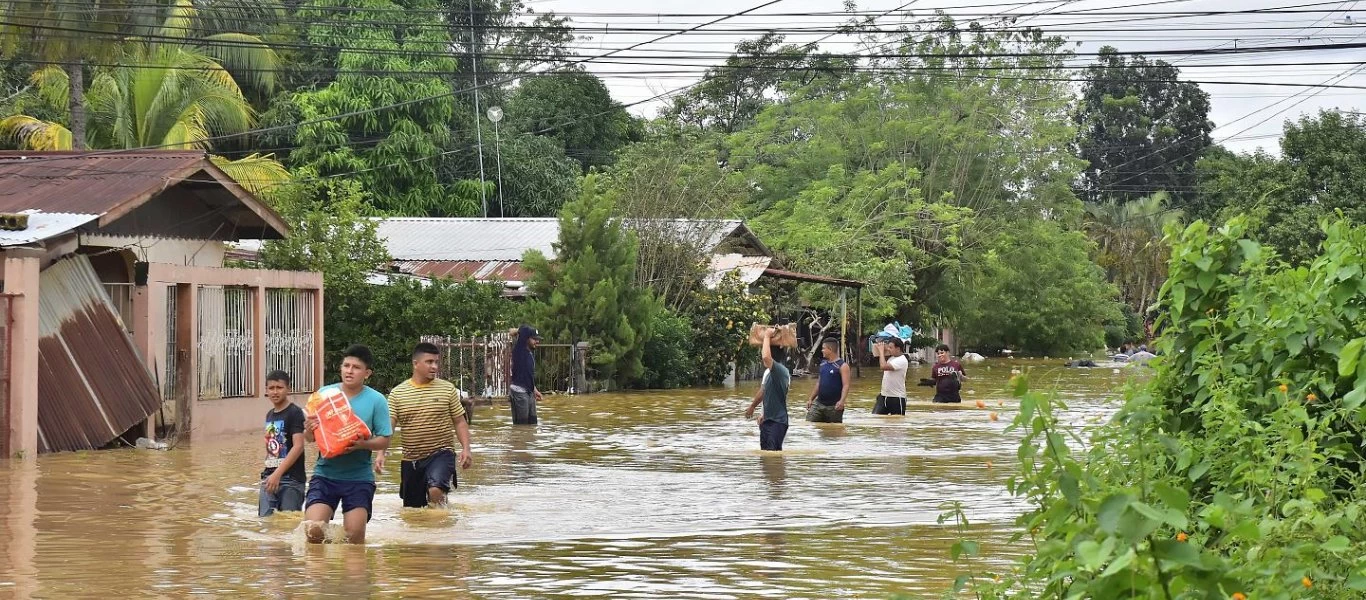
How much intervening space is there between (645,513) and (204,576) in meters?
4.51

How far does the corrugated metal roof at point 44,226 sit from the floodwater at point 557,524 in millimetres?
2402

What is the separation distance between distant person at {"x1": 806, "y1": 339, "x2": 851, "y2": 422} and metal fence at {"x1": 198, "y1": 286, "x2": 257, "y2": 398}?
25.5 ft

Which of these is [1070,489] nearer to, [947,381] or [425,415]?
[425,415]

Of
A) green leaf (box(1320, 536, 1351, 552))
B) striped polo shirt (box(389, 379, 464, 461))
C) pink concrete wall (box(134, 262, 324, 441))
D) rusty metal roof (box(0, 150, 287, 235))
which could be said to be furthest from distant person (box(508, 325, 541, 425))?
green leaf (box(1320, 536, 1351, 552))

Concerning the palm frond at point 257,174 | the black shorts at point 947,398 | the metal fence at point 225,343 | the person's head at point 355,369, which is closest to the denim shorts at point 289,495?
the person's head at point 355,369

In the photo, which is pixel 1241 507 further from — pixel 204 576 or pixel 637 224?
pixel 637 224

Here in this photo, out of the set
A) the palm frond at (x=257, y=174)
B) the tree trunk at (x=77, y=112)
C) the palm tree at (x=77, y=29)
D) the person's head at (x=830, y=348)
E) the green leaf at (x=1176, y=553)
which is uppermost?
the palm tree at (x=77, y=29)

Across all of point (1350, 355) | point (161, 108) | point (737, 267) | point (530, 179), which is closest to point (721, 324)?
point (737, 267)

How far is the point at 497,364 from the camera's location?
104ft

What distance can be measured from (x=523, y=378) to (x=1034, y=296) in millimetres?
42040

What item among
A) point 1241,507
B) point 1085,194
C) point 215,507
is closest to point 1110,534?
point 1241,507

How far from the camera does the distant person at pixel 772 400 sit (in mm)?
18672

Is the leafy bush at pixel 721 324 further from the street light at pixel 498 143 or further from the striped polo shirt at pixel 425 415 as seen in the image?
the striped polo shirt at pixel 425 415

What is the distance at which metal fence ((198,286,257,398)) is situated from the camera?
21.8 metres
